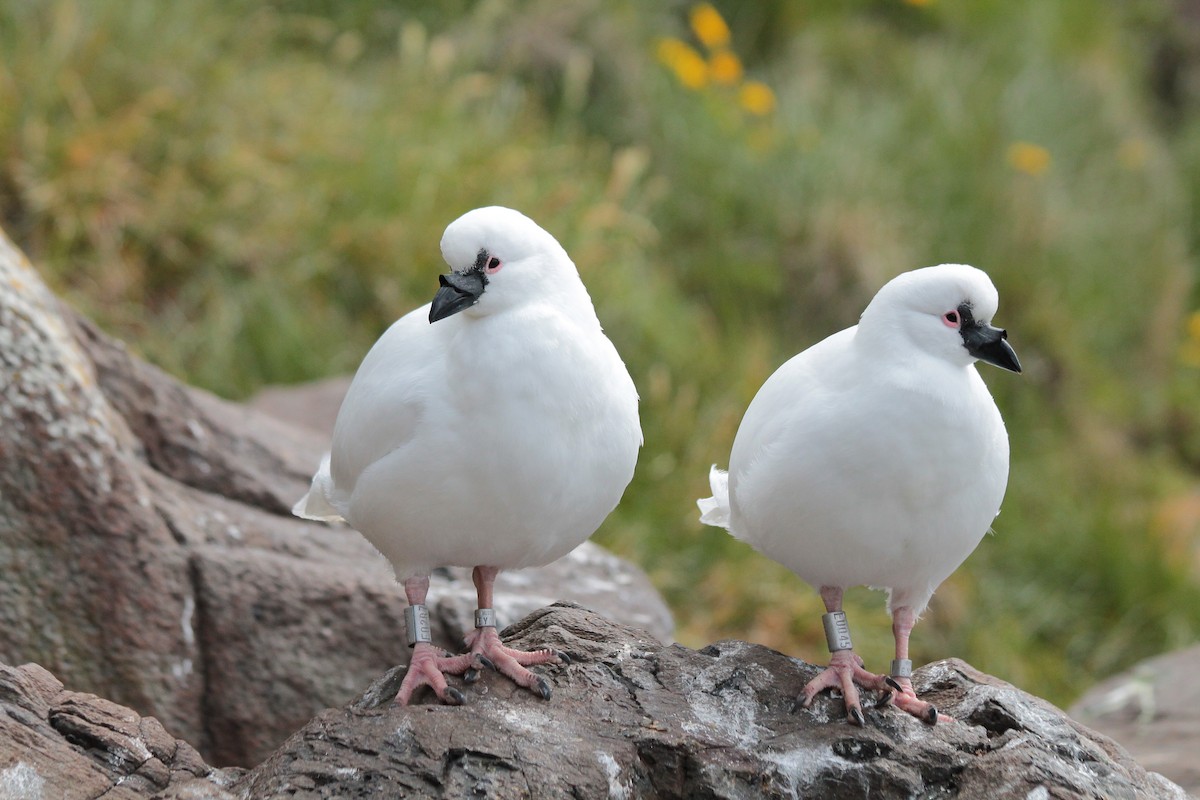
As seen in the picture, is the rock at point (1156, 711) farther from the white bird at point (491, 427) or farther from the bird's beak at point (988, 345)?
the white bird at point (491, 427)

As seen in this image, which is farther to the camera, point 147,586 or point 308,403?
point 308,403

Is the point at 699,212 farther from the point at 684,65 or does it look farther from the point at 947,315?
the point at 947,315

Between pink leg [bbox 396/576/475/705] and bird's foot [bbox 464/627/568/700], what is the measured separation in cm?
4

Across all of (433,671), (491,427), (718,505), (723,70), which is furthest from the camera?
(723,70)

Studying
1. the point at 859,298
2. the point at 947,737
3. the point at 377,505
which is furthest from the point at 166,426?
the point at 859,298

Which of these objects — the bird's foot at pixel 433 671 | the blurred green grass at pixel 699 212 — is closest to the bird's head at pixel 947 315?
the bird's foot at pixel 433 671

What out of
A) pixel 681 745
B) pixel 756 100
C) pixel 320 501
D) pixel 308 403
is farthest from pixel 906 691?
pixel 756 100

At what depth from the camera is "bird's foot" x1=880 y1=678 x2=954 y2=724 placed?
3.41 meters

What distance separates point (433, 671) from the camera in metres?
3.43

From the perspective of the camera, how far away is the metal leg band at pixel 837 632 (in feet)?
11.5

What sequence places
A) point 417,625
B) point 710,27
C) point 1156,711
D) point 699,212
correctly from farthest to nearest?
point 710,27
point 699,212
point 1156,711
point 417,625

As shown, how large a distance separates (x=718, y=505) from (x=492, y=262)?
111cm

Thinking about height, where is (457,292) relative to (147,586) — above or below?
above

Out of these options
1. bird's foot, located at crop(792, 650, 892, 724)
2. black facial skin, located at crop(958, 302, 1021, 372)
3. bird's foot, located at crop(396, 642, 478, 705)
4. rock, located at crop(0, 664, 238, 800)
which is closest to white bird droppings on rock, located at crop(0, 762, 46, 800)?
rock, located at crop(0, 664, 238, 800)
